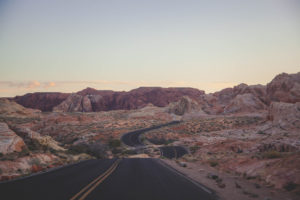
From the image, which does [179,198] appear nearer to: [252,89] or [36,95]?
[252,89]

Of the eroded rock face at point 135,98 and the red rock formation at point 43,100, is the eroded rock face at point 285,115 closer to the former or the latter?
the eroded rock face at point 135,98

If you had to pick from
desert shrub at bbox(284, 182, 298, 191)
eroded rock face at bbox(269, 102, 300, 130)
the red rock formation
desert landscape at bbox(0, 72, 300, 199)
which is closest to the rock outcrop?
desert landscape at bbox(0, 72, 300, 199)

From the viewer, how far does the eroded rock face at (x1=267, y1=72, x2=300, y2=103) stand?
69250 millimetres

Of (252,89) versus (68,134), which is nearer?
(68,134)

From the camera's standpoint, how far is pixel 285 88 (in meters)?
74.6

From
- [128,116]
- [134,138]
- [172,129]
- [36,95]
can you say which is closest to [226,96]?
[128,116]

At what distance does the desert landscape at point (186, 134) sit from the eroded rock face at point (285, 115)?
173mm

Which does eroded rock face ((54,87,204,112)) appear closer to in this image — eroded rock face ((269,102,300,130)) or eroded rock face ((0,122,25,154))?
eroded rock face ((269,102,300,130))

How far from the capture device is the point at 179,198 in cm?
803

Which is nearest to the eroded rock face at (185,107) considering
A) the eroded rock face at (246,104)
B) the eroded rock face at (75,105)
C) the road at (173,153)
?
the eroded rock face at (246,104)

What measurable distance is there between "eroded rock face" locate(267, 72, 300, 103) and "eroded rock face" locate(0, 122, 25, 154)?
69963 millimetres

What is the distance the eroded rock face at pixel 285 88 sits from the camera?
69250mm

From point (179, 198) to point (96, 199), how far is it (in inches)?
107

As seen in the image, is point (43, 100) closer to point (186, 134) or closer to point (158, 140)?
point (158, 140)
